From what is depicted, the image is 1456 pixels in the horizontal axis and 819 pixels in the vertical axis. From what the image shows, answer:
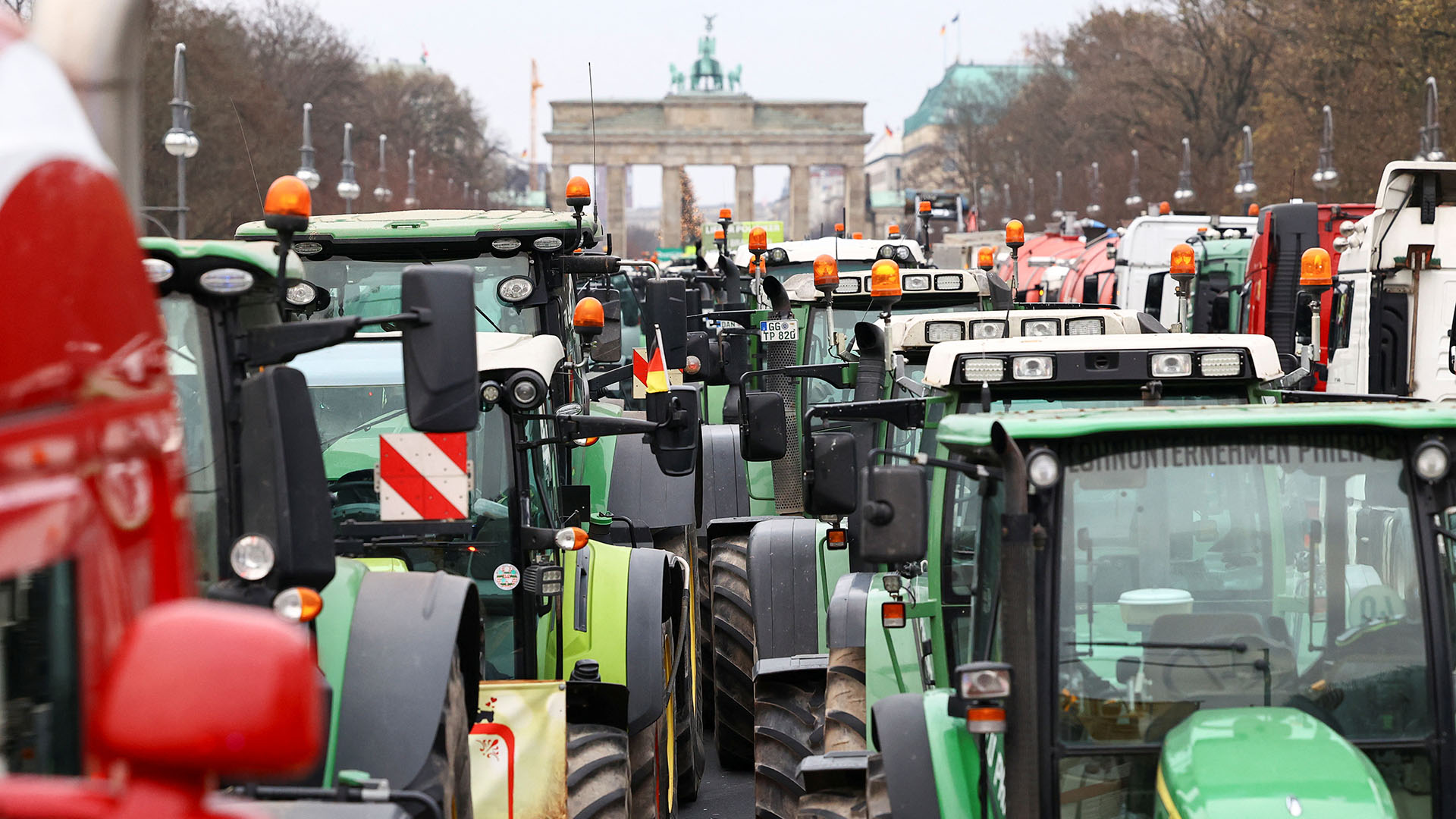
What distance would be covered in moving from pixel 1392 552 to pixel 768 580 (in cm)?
455

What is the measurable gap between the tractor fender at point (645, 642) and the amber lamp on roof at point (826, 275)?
272 cm

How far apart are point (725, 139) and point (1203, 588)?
11455 centimetres

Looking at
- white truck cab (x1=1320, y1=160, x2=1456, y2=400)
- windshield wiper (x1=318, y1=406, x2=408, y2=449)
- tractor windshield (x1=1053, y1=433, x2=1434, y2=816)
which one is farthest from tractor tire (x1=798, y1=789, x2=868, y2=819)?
white truck cab (x1=1320, y1=160, x2=1456, y2=400)

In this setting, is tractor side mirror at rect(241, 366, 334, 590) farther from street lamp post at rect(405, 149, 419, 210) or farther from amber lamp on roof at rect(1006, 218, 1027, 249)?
street lamp post at rect(405, 149, 419, 210)

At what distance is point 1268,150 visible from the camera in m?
45.4

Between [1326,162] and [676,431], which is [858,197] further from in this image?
[676,431]

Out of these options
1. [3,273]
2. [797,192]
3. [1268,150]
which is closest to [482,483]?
[3,273]

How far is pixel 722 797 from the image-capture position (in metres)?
9.41

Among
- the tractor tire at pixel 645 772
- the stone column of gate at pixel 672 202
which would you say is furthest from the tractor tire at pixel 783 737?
the stone column of gate at pixel 672 202

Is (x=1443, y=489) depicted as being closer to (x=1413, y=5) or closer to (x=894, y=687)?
(x=894, y=687)

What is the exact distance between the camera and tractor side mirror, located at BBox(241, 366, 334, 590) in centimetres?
401

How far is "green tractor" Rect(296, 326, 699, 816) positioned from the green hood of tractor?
254 cm

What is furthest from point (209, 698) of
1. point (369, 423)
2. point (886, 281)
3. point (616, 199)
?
point (616, 199)

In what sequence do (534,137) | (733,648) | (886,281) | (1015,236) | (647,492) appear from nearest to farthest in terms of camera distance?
(886,281) < (733,648) < (647,492) < (1015,236) < (534,137)
